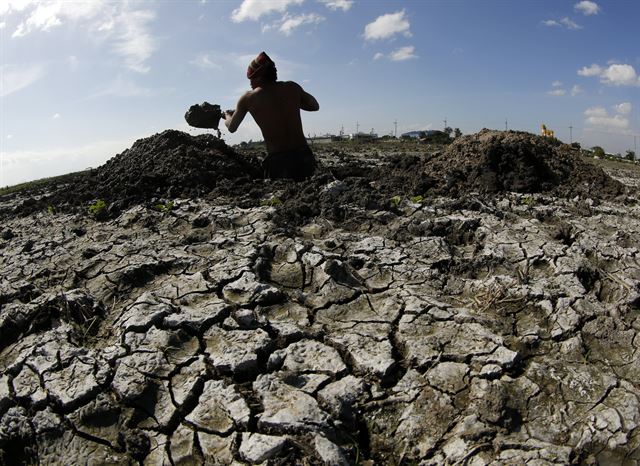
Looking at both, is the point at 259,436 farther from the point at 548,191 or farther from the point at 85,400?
the point at 548,191

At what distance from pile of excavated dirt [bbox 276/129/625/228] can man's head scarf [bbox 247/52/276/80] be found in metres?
1.41

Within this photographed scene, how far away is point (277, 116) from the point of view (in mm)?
6094

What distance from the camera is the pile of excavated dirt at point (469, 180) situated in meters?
5.07

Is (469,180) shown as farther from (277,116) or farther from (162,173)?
(162,173)

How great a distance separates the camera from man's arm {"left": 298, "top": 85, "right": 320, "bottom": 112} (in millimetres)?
6168

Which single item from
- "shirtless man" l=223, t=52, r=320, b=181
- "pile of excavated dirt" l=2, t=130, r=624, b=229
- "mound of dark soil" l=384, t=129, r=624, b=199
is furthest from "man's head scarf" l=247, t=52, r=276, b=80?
"mound of dark soil" l=384, t=129, r=624, b=199

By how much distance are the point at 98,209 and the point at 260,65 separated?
2.53 metres

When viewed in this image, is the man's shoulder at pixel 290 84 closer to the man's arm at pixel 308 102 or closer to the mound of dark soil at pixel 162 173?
the man's arm at pixel 308 102

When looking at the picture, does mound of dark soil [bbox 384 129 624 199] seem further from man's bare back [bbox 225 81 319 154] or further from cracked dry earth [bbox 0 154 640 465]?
man's bare back [bbox 225 81 319 154]

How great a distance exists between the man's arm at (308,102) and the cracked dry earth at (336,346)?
225 cm

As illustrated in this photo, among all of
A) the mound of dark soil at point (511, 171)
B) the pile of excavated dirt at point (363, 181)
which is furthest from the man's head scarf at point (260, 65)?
the mound of dark soil at point (511, 171)

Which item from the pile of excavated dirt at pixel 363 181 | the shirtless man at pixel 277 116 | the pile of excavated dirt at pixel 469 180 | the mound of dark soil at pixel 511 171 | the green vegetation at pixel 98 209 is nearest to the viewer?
the pile of excavated dirt at pixel 469 180

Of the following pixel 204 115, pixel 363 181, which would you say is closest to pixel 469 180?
pixel 363 181

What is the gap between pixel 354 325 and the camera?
320 cm
